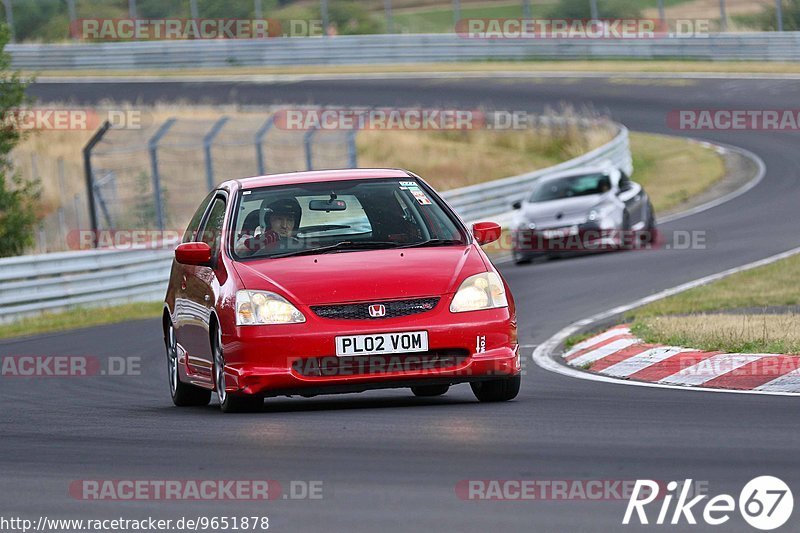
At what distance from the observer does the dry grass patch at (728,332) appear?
1137 cm

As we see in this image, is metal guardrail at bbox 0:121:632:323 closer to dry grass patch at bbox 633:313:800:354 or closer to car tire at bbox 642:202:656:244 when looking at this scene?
car tire at bbox 642:202:656:244

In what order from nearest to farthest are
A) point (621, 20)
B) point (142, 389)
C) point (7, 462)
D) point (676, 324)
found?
point (7, 462)
point (142, 389)
point (676, 324)
point (621, 20)

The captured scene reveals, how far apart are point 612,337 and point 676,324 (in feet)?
2.02

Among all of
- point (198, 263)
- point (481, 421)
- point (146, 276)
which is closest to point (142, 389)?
point (198, 263)

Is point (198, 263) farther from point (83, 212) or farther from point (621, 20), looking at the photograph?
point (621, 20)

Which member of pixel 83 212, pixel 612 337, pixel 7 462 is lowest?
pixel 83 212

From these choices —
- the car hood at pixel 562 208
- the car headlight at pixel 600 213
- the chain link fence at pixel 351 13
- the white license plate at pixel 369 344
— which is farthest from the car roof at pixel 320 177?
the chain link fence at pixel 351 13

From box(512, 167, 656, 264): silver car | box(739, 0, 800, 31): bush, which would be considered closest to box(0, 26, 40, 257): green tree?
box(512, 167, 656, 264): silver car

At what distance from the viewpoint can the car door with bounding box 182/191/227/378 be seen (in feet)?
33.0

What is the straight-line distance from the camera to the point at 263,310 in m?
9.28

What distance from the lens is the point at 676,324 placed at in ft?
44.4

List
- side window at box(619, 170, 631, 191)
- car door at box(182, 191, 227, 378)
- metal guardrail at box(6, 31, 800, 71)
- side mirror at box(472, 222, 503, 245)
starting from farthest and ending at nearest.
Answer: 1. metal guardrail at box(6, 31, 800, 71)
2. side window at box(619, 170, 631, 191)
3. side mirror at box(472, 222, 503, 245)
4. car door at box(182, 191, 227, 378)

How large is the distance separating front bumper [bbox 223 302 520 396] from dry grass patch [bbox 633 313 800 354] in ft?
8.97

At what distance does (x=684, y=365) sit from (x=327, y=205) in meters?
2.86
